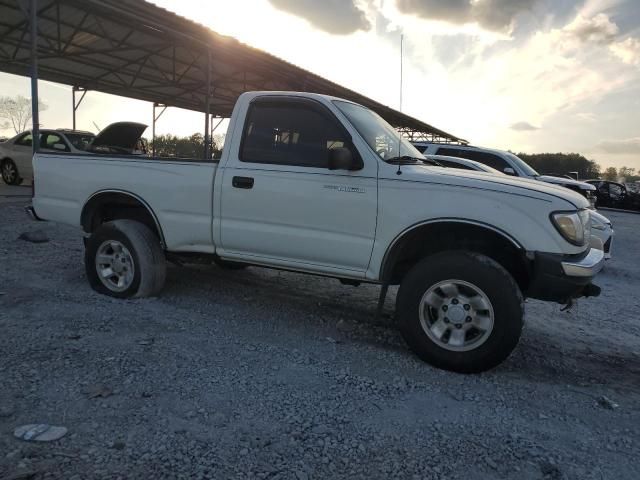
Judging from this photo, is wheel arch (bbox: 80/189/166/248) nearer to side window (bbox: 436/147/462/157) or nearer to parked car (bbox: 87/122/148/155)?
parked car (bbox: 87/122/148/155)

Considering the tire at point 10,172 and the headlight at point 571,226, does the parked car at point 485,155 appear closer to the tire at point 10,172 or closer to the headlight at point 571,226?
the headlight at point 571,226

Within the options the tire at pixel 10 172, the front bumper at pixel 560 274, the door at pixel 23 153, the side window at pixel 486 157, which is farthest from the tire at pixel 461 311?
the tire at pixel 10 172

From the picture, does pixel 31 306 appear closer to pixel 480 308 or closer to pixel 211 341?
pixel 211 341

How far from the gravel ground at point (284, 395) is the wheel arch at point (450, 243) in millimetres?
730

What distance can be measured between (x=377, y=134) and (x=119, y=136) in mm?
3318

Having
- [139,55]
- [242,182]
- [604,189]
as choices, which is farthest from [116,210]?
[604,189]

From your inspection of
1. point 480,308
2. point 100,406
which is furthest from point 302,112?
point 100,406

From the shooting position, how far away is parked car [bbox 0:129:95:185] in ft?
41.4

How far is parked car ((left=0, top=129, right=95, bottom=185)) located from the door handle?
34.6 feet

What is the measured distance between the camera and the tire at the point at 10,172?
14.0 m

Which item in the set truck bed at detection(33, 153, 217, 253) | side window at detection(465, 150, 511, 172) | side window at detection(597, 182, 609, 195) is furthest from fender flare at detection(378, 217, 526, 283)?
side window at detection(597, 182, 609, 195)

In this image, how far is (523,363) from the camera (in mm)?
3736

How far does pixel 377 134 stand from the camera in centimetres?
406

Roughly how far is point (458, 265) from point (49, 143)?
12.7 m
